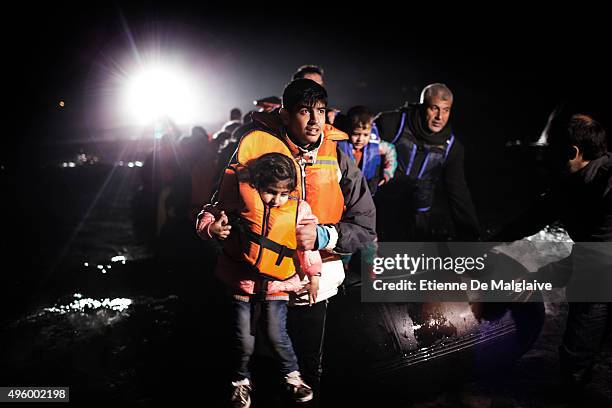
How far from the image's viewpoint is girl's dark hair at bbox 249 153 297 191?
2.14 meters

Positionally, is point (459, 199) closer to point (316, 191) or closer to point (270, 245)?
point (316, 191)

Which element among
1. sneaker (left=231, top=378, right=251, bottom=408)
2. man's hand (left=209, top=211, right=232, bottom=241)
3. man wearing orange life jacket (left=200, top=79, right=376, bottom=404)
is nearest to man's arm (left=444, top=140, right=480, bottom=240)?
man wearing orange life jacket (left=200, top=79, right=376, bottom=404)

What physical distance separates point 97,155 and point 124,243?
14735 mm

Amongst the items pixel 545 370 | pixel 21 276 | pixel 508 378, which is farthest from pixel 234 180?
pixel 21 276

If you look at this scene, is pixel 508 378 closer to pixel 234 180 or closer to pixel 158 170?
pixel 234 180

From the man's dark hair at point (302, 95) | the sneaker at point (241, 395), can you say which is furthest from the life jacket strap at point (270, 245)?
the sneaker at point (241, 395)

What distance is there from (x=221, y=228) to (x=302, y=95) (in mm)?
852

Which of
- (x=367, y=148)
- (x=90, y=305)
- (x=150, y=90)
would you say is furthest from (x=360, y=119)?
(x=150, y=90)

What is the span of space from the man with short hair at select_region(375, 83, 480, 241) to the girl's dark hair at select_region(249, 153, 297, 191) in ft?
7.12

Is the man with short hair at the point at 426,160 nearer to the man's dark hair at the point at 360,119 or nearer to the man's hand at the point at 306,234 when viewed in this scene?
the man's dark hair at the point at 360,119

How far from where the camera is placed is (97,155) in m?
20.1

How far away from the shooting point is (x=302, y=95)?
228 cm

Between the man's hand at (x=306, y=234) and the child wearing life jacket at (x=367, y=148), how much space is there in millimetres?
1450

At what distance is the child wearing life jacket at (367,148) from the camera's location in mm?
3719
